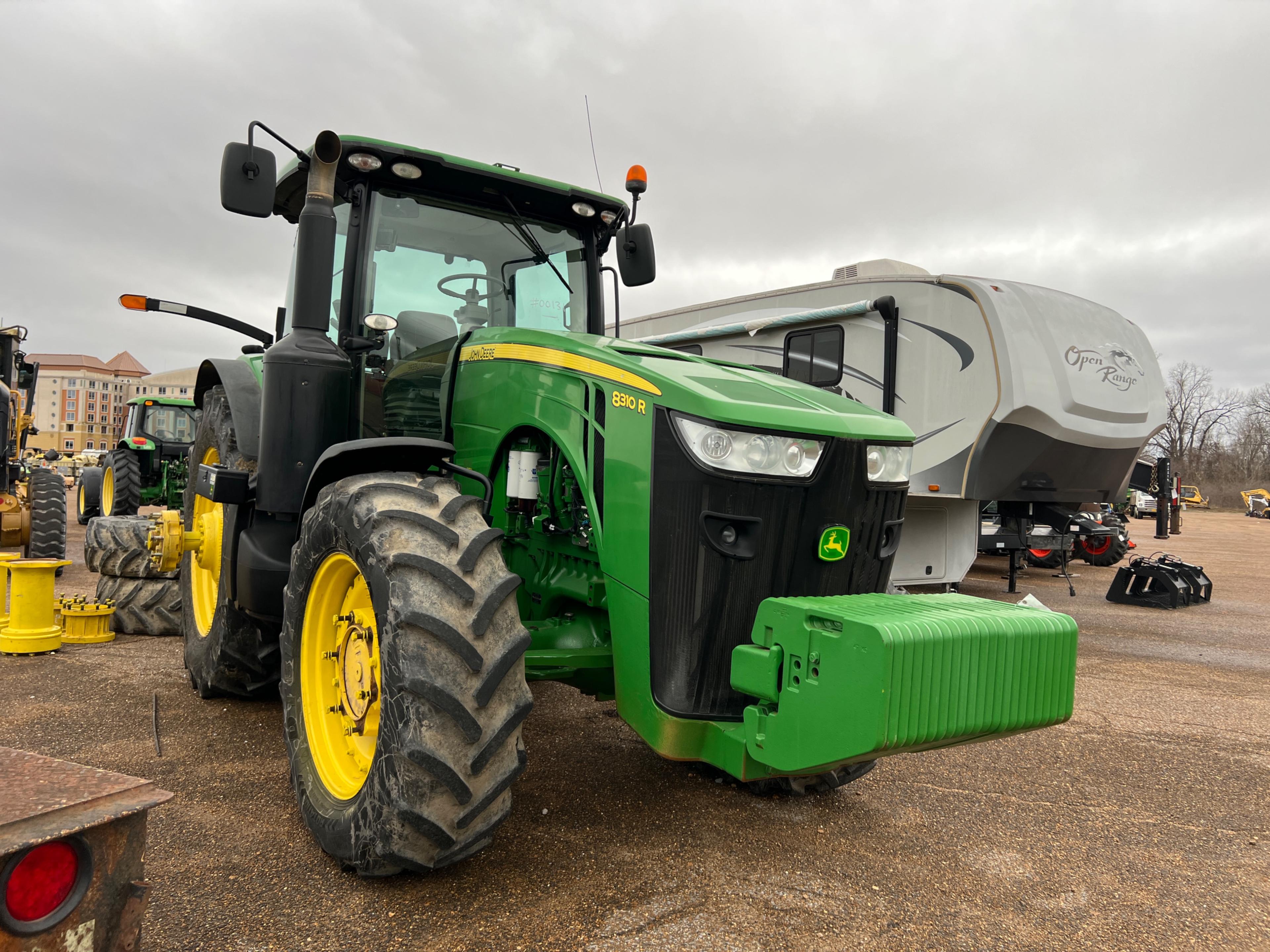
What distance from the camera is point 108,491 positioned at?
42.6ft

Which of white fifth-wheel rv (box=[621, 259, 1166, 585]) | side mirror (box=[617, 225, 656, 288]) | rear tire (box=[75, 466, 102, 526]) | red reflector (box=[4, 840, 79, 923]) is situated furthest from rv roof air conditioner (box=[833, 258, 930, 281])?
rear tire (box=[75, 466, 102, 526])

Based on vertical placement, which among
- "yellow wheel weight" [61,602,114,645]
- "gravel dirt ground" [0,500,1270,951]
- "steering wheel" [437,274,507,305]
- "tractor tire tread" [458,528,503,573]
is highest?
"steering wheel" [437,274,507,305]

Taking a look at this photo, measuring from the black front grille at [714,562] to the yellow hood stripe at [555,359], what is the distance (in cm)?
18

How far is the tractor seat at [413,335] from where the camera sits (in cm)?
365

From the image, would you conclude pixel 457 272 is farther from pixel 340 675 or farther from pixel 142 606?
pixel 142 606

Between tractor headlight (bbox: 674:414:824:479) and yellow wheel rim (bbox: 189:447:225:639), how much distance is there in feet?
9.08

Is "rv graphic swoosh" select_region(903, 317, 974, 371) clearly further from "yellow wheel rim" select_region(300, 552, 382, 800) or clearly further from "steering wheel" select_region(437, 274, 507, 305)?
"yellow wheel rim" select_region(300, 552, 382, 800)

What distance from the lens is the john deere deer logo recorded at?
8.89 feet

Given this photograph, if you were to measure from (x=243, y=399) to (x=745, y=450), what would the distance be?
2.87 metres

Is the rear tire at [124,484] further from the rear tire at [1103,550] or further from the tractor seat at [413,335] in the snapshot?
the rear tire at [1103,550]

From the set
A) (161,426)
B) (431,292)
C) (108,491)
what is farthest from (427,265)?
(161,426)

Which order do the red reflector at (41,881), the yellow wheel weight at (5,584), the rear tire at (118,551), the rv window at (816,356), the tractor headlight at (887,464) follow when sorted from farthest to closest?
the rv window at (816,356)
the rear tire at (118,551)
the yellow wheel weight at (5,584)
the tractor headlight at (887,464)
the red reflector at (41,881)

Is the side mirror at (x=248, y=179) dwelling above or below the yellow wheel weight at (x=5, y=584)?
above

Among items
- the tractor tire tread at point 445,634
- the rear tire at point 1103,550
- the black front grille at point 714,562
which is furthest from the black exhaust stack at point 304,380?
the rear tire at point 1103,550
